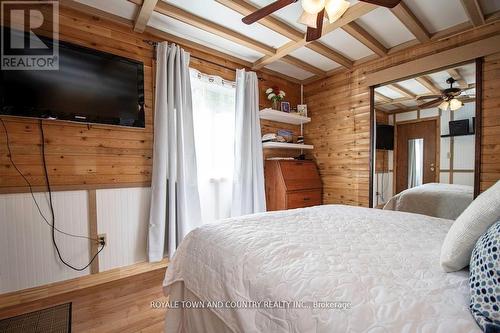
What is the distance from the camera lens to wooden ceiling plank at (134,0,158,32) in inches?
71.6

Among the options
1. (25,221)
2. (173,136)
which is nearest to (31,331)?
(25,221)

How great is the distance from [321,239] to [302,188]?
2.06m

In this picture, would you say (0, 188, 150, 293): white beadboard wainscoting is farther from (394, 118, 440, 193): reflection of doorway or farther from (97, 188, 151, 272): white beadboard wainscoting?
(394, 118, 440, 193): reflection of doorway

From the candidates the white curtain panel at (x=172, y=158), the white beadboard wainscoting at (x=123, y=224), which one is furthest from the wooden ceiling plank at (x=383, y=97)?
the white beadboard wainscoting at (x=123, y=224)

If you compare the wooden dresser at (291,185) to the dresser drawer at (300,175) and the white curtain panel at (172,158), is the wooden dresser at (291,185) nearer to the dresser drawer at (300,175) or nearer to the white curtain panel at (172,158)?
the dresser drawer at (300,175)

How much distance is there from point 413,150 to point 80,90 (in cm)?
332

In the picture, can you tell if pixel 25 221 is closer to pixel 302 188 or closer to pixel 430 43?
pixel 302 188

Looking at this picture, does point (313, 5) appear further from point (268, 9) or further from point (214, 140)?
point (214, 140)

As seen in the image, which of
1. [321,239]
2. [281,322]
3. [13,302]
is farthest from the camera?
[13,302]

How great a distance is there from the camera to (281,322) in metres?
0.68

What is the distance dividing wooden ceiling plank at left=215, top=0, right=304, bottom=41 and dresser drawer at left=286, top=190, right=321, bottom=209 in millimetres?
1809

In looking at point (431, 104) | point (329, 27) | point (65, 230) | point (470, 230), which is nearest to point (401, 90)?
point (431, 104)

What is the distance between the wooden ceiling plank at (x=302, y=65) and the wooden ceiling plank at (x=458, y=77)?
1439 mm

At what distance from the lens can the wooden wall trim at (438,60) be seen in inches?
80.0
